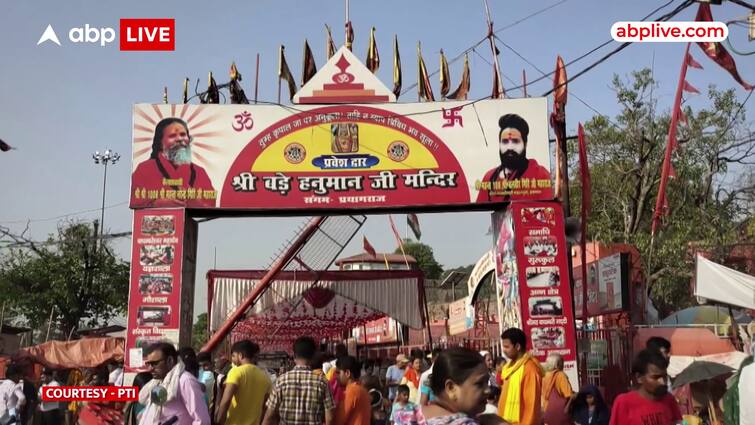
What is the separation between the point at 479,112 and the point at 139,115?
659cm

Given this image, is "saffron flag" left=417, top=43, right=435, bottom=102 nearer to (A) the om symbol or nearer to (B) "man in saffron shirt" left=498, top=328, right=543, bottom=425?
(A) the om symbol

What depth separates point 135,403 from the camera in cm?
659

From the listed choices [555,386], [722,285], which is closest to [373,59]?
[722,285]

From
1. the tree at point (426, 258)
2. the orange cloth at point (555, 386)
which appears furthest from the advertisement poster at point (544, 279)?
the tree at point (426, 258)

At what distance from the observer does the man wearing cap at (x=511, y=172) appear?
51.6 ft

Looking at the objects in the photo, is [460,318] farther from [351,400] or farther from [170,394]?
[170,394]

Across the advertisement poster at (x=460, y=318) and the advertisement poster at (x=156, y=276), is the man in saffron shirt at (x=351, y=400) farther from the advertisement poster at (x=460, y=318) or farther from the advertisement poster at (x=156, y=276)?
the advertisement poster at (x=460, y=318)

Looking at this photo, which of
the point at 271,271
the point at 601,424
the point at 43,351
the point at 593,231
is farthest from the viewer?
the point at 593,231

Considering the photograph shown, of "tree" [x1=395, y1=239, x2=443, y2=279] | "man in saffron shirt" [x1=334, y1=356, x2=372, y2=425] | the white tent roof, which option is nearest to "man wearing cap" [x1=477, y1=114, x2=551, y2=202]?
the white tent roof

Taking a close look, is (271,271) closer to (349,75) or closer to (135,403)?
(349,75)

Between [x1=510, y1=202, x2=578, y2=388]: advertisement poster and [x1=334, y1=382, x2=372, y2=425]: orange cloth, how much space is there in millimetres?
8006

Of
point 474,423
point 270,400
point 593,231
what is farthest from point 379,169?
point 593,231

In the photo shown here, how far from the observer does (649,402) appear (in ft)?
18.4

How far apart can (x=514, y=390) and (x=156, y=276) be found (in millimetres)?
10388
